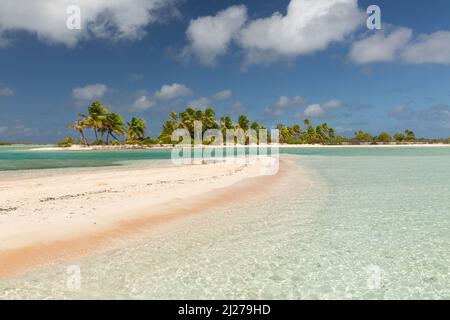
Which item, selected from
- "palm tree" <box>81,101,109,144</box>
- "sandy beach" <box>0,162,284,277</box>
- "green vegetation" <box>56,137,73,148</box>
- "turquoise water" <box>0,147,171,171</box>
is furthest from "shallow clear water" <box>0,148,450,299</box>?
"green vegetation" <box>56,137,73,148</box>

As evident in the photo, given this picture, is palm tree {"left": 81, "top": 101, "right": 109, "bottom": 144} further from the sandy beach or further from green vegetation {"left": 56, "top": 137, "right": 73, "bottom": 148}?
the sandy beach

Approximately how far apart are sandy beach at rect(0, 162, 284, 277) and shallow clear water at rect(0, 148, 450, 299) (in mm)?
752

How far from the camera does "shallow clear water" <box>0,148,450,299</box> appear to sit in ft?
17.4

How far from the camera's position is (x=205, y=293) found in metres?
5.27

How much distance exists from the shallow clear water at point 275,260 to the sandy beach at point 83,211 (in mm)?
752

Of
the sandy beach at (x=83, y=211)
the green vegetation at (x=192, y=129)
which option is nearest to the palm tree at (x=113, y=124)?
the green vegetation at (x=192, y=129)

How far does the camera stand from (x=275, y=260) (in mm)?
6535

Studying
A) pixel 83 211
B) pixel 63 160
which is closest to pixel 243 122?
pixel 63 160

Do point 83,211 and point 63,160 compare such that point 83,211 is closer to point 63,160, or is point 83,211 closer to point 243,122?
point 63,160

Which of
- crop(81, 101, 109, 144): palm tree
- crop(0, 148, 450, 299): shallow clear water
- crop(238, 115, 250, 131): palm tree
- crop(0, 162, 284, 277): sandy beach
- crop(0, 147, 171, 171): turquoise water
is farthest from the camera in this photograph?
crop(238, 115, 250, 131): palm tree

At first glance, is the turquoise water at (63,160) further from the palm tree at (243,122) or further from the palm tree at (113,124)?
the palm tree at (243,122)

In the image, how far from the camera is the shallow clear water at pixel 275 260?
5293 millimetres

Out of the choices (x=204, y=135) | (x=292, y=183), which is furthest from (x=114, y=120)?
(x=292, y=183)

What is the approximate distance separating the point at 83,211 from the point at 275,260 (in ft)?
20.5
